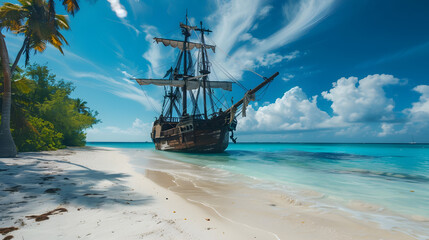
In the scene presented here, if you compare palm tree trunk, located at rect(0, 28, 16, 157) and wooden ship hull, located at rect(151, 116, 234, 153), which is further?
wooden ship hull, located at rect(151, 116, 234, 153)

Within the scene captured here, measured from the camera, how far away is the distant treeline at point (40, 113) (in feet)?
41.7

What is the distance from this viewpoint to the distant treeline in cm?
1270

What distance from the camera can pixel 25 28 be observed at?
12.5m

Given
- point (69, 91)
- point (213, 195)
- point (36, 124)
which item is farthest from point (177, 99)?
point (213, 195)

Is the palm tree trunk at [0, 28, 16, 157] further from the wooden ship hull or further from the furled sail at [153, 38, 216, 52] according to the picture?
the furled sail at [153, 38, 216, 52]

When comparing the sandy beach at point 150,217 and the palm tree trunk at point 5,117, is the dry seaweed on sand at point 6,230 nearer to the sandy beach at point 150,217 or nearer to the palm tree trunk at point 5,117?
the sandy beach at point 150,217

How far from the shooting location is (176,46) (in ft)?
121

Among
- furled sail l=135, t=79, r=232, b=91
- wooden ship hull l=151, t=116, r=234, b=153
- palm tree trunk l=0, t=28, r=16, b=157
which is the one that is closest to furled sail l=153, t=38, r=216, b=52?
furled sail l=135, t=79, r=232, b=91

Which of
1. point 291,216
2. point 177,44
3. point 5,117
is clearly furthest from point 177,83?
point 291,216

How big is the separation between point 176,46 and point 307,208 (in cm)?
3823

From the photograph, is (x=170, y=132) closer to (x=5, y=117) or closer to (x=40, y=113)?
(x=40, y=113)

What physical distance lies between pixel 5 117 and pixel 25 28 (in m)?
6.96

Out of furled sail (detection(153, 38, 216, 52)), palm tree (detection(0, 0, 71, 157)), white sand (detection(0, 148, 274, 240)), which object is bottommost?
white sand (detection(0, 148, 274, 240))

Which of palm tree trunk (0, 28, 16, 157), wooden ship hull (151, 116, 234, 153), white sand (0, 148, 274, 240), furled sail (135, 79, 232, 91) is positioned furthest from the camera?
furled sail (135, 79, 232, 91)
